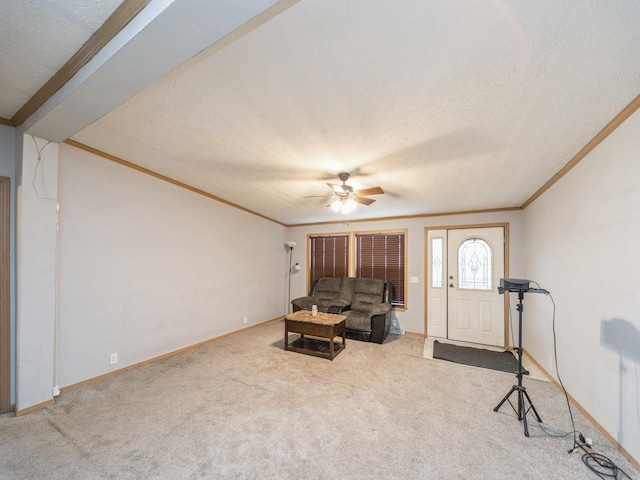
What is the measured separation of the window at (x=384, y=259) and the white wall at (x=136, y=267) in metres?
2.51

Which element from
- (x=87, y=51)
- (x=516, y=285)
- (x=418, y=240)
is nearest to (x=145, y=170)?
(x=87, y=51)

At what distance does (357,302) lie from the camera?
16.7ft

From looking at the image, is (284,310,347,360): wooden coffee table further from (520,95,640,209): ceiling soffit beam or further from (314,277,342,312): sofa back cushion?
(520,95,640,209): ceiling soffit beam

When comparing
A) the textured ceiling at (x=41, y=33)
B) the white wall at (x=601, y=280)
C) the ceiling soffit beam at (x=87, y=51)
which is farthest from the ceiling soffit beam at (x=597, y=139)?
the textured ceiling at (x=41, y=33)

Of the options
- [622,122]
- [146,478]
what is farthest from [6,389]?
[622,122]

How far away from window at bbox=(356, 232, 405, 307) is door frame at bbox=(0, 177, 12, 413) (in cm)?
491

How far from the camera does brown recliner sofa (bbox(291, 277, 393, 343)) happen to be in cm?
439

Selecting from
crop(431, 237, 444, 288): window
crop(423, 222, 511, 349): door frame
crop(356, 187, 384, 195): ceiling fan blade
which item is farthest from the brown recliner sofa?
crop(356, 187, 384, 195): ceiling fan blade

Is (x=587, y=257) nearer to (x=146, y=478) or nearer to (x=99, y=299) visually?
(x=146, y=478)

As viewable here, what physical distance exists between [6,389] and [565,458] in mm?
4495

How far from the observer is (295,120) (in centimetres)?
203

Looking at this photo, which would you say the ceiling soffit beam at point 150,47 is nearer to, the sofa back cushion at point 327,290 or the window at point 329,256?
the sofa back cushion at point 327,290

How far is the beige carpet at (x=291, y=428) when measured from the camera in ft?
5.75

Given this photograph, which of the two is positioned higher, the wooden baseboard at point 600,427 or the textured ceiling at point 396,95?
the textured ceiling at point 396,95
